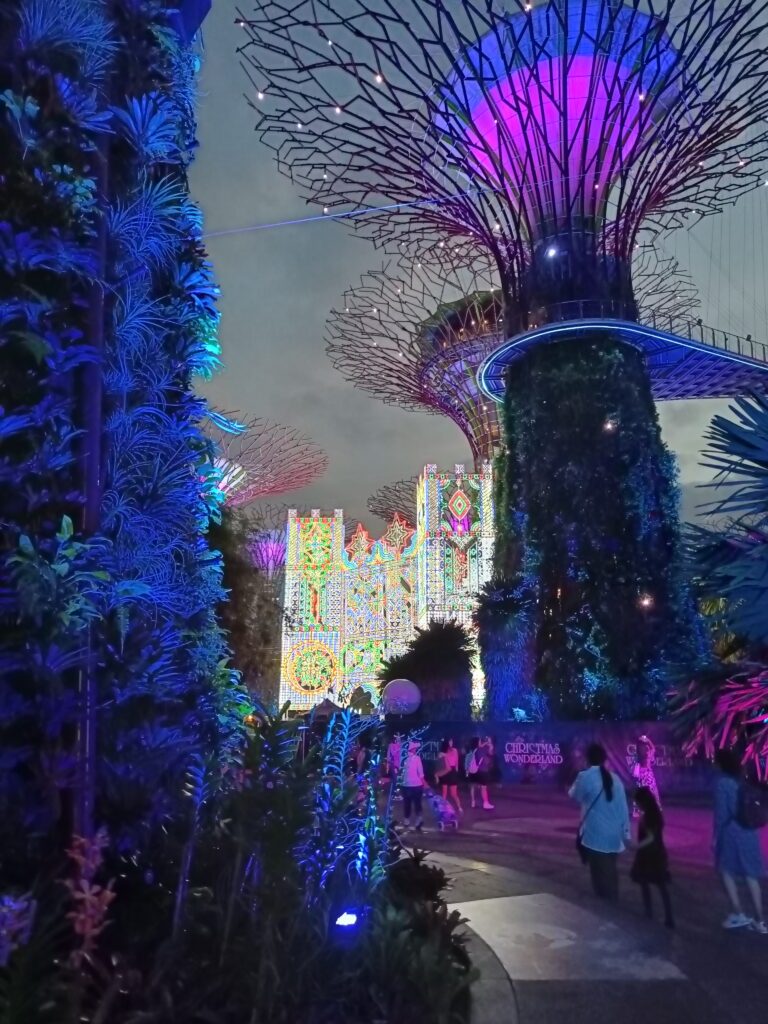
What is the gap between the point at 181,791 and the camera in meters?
3.70

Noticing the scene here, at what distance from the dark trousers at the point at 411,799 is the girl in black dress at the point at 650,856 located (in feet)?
16.5

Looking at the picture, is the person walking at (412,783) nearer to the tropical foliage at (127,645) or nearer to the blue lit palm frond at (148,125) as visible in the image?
the tropical foliage at (127,645)

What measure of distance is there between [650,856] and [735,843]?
2.33ft

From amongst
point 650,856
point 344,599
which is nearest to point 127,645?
point 650,856

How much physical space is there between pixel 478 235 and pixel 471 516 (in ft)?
61.0

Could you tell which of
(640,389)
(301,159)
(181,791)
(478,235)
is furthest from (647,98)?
(181,791)

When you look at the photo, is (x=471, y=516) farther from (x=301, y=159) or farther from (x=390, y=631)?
(x=301, y=159)

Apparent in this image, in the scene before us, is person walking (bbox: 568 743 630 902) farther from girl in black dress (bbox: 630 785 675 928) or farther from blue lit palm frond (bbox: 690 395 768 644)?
blue lit palm frond (bbox: 690 395 768 644)

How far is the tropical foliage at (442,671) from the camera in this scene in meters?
24.9

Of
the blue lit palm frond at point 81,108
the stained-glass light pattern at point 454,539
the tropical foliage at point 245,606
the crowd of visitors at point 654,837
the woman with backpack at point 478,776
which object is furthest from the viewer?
the stained-glass light pattern at point 454,539

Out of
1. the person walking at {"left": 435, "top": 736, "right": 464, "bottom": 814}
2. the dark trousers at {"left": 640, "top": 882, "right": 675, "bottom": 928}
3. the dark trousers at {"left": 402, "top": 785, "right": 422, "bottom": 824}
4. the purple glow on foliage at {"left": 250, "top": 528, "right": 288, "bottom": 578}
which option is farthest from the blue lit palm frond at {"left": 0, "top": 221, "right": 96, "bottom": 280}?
the purple glow on foliage at {"left": 250, "top": 528, "right": 288, "bottom": 578}

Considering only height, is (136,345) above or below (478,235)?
below

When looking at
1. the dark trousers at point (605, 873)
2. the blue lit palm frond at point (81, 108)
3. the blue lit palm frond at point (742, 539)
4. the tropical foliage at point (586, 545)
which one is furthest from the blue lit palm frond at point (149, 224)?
the tropical foliage at point (586, 545)

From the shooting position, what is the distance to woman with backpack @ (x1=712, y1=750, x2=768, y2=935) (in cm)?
642
